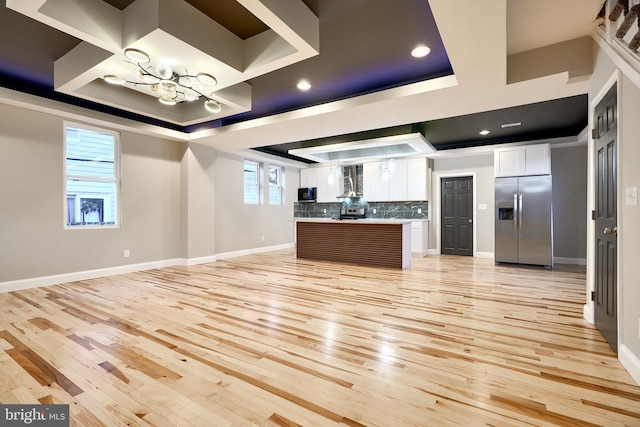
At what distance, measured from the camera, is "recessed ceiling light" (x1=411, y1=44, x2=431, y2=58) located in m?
3.10

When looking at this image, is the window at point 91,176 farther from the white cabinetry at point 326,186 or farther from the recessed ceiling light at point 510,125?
the recessed ceiling light at point 510,125

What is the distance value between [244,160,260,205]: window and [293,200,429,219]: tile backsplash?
1.65 meters

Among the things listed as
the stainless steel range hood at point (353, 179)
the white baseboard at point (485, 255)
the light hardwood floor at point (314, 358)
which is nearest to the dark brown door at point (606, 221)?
the light hardwood floor at point (314, 358)

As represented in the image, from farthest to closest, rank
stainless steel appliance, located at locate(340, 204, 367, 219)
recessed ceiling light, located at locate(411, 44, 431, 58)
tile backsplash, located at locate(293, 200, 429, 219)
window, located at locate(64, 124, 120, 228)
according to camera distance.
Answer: stainless steel appliance, located at locate(340, 204, 367, 219) < tile backsplash, located at locate(293, 200, 429, 219) < window, located at locate(64, 124, 120, 228) < recessed ceiling light, located at locate(411, 44, 431, 58)

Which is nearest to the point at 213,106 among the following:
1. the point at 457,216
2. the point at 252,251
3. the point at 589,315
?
the point at 252,251

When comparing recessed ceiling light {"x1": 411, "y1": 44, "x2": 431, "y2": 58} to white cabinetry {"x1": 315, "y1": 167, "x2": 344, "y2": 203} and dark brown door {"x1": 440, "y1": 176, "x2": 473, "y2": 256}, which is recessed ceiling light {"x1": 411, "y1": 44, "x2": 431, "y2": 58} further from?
white cabinetry {"x1": 315, "y1": 167, "x2": 344, "y2": 203}

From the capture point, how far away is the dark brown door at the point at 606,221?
89.4 inches

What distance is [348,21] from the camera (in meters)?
2.71

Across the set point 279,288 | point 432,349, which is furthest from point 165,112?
point 432,349

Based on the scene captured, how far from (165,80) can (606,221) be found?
14.2ft

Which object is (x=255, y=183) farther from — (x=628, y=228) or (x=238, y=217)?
(x=628, y=228)

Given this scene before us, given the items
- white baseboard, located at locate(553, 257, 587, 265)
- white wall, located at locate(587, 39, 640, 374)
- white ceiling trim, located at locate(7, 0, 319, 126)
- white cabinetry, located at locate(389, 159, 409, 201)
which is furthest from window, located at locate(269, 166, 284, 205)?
white wall, located at locate(587, 39, 640, 374)

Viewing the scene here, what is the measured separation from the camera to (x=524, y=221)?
589 centimetres

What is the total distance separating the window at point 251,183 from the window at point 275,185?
1.71 ft
